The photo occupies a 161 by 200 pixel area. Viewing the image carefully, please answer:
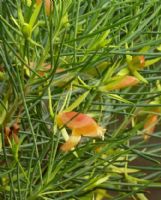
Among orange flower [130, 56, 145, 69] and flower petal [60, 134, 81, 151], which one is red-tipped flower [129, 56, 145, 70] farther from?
flower petal [60, 134, 81, 151]

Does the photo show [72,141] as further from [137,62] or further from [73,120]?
[137,62]

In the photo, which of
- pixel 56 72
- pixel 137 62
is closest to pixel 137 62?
pixel 137 62

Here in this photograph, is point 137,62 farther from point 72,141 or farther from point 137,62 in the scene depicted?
point 72,141

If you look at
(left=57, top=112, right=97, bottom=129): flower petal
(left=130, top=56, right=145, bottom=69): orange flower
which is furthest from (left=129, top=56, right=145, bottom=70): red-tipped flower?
(left=57, top=112, right=97, bottom=129): flower petal

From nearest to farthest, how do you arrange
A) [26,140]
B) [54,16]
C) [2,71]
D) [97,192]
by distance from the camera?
[54,16], [2,71], [26,140], [97,192]

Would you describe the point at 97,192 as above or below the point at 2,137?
below

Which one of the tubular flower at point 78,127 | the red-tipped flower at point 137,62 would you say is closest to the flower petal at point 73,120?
the tubular flower at point 78,127

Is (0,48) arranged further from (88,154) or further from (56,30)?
(88,154)

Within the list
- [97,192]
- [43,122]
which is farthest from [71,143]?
[97,192]

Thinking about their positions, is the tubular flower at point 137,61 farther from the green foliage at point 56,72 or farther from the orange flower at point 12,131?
the orange flower at point 12,131

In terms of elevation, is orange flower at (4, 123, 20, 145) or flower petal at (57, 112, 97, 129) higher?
flower petal at (57, 112, 97, 129)

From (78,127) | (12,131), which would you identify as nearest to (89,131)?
(78,127)
